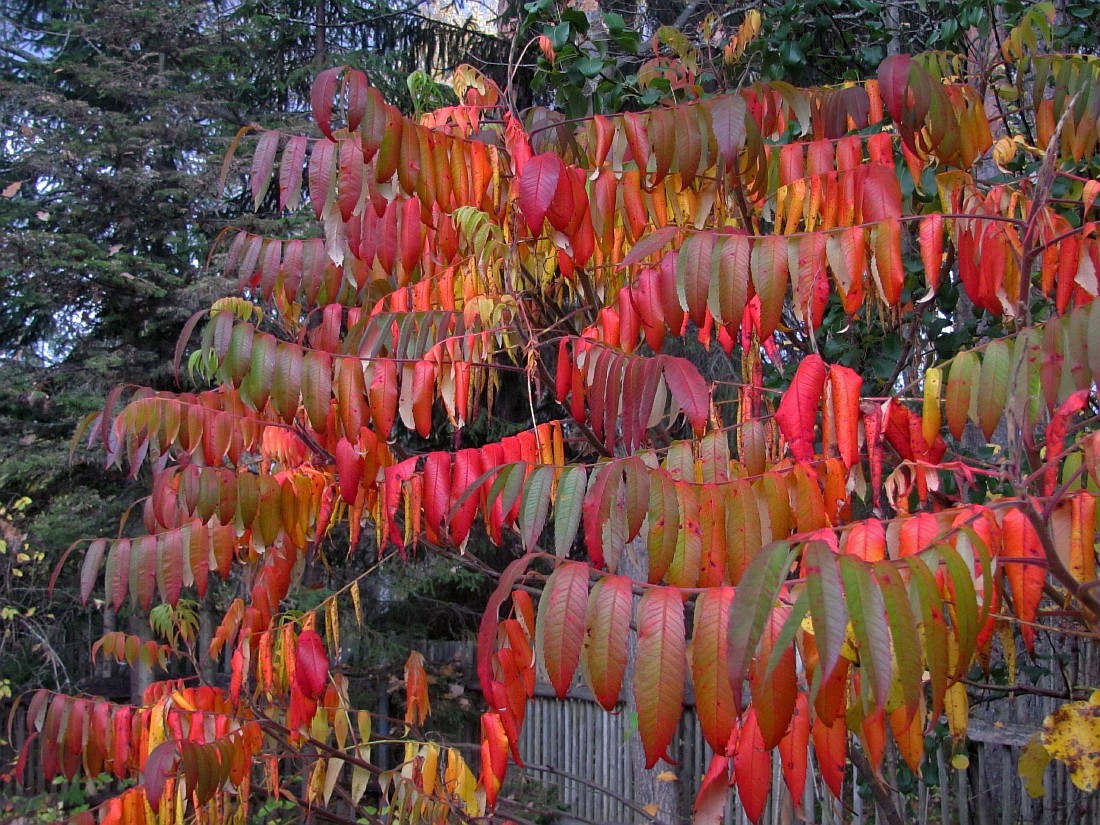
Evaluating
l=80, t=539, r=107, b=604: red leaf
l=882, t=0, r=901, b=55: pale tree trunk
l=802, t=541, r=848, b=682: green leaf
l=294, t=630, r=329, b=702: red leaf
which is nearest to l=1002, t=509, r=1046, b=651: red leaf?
l=802, t=541, r=848, b=682: green leaf

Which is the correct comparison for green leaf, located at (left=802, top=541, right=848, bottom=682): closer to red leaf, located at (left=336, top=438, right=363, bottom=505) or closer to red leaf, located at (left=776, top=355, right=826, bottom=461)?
red leaf, located at (left=776, top=355, right=826, bottom=461)

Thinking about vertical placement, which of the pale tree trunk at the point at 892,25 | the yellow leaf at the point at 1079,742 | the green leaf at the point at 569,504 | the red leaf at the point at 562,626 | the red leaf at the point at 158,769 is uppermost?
the pale tree trunk at the point at 892,25

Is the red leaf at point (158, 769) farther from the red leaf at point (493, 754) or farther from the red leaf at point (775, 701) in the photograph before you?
the red leaf at point (775, 701)

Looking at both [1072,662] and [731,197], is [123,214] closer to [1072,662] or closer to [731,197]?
[731,197]

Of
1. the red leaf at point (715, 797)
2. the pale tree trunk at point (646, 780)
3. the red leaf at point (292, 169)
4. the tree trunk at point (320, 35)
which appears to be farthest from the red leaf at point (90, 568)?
the tree trunk at point (320, 35)

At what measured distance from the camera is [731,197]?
110 inches

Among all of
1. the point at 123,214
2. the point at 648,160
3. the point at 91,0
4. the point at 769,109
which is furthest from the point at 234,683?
the point at 91,0

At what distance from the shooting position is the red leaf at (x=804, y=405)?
172 centimetres

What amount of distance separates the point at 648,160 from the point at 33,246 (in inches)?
325

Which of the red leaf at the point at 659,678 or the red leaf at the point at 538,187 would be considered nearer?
the red leaf at the point at 659,678

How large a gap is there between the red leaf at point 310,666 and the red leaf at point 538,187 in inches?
50.7

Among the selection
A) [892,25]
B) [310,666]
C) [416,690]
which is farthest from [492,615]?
[892,25]

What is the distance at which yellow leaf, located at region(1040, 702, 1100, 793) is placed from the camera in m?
1.33

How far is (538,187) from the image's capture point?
2.03 metres
